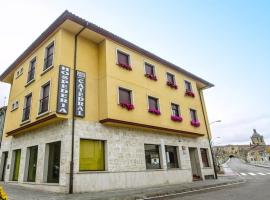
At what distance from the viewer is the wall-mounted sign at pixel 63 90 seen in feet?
43.0

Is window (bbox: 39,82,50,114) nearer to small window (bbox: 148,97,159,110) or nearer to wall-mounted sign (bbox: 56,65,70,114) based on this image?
wall-mounted sign (bbox: 56,65,70,114)

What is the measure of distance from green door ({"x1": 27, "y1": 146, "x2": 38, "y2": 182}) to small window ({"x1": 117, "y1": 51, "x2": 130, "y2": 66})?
8635 millimetres

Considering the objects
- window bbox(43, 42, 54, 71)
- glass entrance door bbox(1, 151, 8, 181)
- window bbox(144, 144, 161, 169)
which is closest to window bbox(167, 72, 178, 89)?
window bbox(144, 144, 161, 169)

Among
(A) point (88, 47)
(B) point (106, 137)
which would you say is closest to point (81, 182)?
(B) point (106, 137)

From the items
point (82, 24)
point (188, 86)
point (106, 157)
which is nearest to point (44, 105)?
point (106, 157)

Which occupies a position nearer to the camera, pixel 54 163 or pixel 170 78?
pixel 54 163

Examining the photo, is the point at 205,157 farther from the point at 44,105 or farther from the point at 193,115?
the point at 44,105

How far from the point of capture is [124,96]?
16578 mm

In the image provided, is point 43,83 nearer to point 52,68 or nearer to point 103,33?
point 52,68

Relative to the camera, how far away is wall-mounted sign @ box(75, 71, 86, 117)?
1386cm

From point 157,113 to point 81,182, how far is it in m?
8.16

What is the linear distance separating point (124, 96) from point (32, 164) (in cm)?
787

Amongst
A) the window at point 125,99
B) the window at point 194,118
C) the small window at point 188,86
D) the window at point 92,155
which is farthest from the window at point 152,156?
the small window at point 188,86

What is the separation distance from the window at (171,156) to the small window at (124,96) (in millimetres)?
5590
